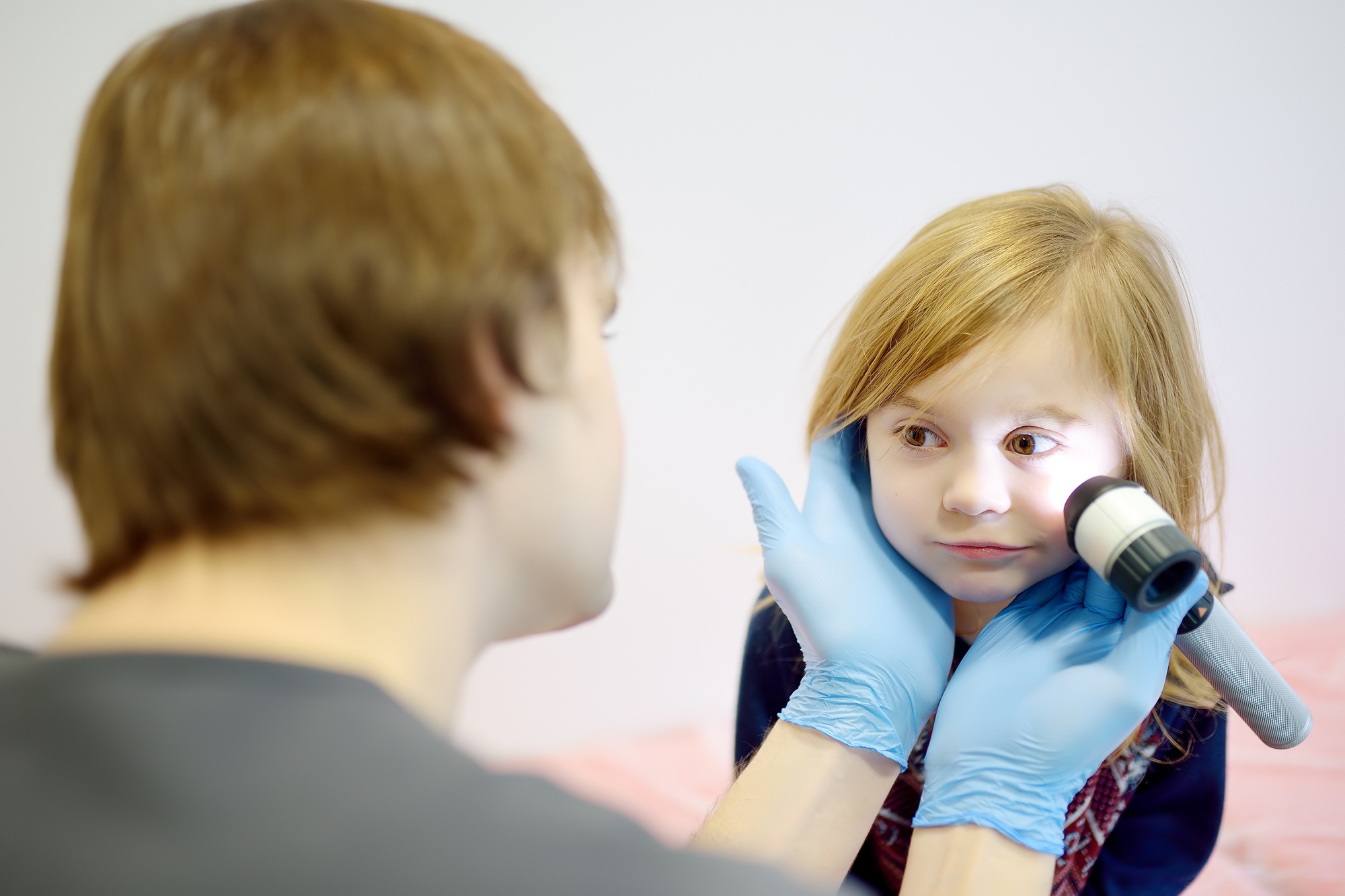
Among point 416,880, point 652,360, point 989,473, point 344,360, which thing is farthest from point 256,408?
point 652,360

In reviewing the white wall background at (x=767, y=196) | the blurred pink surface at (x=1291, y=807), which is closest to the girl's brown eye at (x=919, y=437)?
the blurred pink surface at (x=1291, y=807)

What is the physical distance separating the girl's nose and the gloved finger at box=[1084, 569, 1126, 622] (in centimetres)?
12

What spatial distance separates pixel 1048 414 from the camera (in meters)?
0.77

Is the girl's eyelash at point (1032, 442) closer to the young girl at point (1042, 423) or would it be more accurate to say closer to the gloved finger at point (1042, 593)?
the young girl at point (1042, 423)

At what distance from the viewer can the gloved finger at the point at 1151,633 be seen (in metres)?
0.76

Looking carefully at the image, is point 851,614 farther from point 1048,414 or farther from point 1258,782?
point 1258,782

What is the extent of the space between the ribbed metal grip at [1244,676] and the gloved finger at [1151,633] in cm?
4

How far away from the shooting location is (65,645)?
44 cm

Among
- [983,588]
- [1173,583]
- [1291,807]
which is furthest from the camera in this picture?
[1291,807]

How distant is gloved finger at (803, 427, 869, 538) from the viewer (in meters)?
0.96

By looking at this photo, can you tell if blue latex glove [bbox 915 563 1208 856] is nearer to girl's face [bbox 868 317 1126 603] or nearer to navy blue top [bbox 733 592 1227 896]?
girl's face [bbox 868 317 1126 603]

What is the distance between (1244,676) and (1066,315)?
32 centimetres

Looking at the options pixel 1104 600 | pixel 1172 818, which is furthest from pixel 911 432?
pixel 1172 818

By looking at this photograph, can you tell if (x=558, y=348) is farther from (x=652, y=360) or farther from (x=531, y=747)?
(x=531, y=747)
